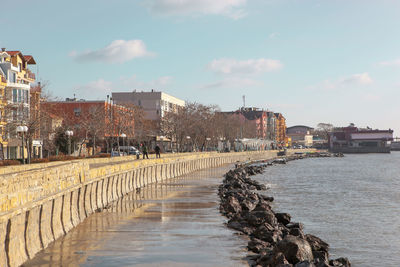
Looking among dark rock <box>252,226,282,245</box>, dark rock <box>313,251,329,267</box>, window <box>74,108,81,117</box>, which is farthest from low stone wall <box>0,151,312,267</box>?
window <box>74,108,81,117</box>

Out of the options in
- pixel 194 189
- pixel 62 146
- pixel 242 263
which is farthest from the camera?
pixel 62 146

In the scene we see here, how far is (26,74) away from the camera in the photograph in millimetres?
74375

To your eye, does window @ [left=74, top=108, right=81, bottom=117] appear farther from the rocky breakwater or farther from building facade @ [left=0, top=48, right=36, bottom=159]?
the rocky breakwater

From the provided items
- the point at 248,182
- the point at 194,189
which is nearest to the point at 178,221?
the point at 194,189

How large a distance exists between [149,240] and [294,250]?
5921mm

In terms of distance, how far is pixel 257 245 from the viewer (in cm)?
2053

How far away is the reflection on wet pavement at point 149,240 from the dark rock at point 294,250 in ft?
5.24

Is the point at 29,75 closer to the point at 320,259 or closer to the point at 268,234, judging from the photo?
the point at 268,234

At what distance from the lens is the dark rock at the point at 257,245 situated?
20.2m

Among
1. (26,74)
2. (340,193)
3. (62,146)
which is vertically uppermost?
(26,74)

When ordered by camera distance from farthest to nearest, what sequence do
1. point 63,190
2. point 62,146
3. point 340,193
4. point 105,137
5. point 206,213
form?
point 105,137 < point 62,146 < point 340,193 < point 206,213 < point 63,190

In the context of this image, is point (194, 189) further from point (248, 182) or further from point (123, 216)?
point (123, 216)

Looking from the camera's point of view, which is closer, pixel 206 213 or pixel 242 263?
pixel 242 263

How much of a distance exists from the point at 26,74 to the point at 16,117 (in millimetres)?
17235
